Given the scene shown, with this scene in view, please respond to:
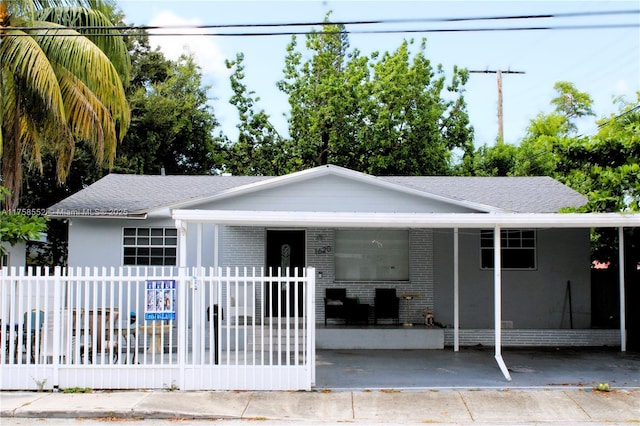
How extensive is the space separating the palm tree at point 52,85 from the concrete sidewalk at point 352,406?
6965 mm

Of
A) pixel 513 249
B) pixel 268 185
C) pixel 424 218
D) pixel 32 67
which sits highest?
pixel 32 67

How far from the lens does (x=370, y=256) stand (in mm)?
15648

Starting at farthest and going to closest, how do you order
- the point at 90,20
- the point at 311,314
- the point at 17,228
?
the point at 90,20 → the point at 17,228 → the point at 311,314

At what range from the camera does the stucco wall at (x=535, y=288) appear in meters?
15.4

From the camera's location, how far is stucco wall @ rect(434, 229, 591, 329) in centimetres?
1539

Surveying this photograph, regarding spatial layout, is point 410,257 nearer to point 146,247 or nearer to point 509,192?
point 509,192

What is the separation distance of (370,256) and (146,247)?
5.47m

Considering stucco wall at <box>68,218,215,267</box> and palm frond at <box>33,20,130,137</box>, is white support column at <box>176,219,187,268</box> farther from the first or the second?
palm frond at <box>33,20,130,137</box>

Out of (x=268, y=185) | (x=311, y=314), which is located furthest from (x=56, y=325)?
(x=268, y=185)

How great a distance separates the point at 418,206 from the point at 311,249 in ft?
9.26

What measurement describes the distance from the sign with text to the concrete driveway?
267 cm

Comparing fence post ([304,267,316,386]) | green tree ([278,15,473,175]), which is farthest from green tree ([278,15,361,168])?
fence post ([304,267,316,386])

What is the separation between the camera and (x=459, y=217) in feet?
35.9

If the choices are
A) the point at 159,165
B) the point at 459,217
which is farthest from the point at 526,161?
the point at 459,217
